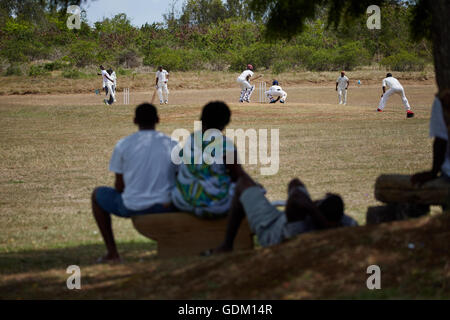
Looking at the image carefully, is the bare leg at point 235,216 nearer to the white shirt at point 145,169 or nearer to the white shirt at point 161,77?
the white shirt at point 145,169

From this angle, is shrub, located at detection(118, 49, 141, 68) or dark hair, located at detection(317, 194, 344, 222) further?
shrub, located at detection(118, 49, 141, 68)

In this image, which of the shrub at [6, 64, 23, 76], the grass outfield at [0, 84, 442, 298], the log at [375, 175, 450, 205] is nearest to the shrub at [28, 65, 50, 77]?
Answer: the shrub at [6, 64, 23, 76]

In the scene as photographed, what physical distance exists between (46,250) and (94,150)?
9.83 metres

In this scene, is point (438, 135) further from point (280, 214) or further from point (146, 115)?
point (146, 115)

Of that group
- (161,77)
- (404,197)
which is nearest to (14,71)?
(161,77)

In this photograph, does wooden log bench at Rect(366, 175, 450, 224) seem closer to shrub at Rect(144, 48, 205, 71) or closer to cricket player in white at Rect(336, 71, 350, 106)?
cricket player in white at Rect(336, 71, 350, 106)

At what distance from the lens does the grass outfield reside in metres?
7.11

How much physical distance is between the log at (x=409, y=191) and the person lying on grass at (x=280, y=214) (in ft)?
1.94

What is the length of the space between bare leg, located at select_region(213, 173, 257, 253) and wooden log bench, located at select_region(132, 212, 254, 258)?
0.23 m

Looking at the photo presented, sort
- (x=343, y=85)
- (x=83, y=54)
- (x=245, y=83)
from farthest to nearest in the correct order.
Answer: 1. (x=83, y=54)
2. (x=343, y=85)
3. (x=245, y=83)

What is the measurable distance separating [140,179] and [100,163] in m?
8.70

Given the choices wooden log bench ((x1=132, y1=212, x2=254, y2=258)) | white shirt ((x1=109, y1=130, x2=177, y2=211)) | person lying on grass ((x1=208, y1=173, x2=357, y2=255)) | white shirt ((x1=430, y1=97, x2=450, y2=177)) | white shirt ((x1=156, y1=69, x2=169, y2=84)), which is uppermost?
white shirt ((x1=156, y1=69, x2=169, y2=84))

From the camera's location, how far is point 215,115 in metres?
6.17
